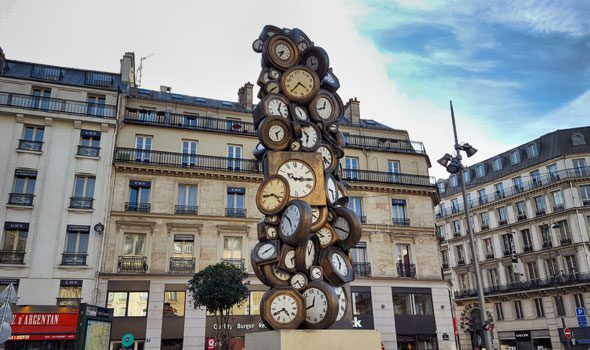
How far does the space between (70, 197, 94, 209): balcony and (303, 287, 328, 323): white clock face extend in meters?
21.7

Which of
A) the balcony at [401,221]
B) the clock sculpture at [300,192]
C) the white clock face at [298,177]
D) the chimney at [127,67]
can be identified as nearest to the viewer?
the clock sculpture at [300,192]

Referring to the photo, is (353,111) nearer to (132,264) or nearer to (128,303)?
(132,264)

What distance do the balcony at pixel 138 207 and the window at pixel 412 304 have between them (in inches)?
673

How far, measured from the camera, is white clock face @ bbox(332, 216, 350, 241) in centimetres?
966

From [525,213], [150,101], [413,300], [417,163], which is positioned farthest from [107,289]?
[525,213]

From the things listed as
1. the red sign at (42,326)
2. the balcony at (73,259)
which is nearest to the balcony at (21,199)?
the balcony at (73,259)

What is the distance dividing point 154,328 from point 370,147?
19557 millimetres

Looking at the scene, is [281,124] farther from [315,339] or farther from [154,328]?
[154,328]

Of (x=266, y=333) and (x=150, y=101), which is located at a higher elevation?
(x=150, y=101)

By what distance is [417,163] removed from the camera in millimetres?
35531

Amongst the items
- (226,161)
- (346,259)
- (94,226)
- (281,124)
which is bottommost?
(346,259)

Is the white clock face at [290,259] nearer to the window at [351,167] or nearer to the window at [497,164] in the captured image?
the window at [351,167]

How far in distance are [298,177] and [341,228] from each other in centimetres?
143

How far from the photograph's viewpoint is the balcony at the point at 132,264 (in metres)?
26.4
